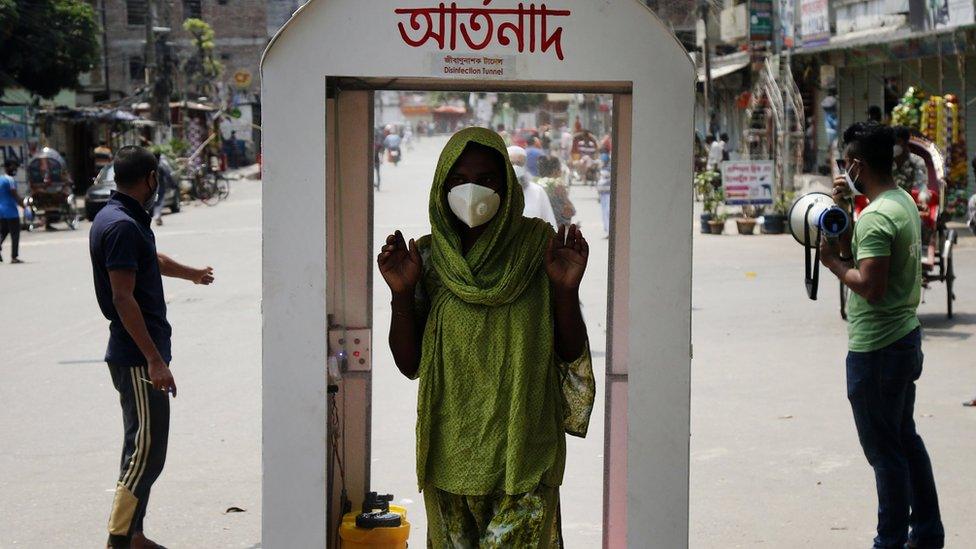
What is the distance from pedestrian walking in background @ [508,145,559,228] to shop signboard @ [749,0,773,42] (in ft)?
61.7

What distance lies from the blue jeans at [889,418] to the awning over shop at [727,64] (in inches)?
1210

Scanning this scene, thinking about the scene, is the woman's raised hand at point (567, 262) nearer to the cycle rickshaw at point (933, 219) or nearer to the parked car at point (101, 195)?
the cycle rickshaw at point (933, 219)

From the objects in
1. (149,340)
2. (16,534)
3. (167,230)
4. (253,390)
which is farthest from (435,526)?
(167,230)

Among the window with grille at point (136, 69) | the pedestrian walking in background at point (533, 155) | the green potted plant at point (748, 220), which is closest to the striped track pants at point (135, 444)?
the pedestrian walking in background at point (533, 155)

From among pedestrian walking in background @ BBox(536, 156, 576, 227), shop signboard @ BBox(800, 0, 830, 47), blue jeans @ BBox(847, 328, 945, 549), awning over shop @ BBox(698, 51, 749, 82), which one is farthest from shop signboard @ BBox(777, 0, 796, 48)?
blue jeans @ BBox(847, 328, 945, 549)

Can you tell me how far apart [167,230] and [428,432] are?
22715 mm

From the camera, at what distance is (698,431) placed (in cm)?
764

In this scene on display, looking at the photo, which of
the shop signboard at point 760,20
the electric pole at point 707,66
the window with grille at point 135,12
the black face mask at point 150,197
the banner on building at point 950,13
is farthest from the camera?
the window with grille at point 135,12

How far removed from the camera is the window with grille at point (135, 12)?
214ft

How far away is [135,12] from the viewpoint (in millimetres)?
65875

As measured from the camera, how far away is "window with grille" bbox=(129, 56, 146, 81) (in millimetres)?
64312

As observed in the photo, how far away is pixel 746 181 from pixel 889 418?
16.4m

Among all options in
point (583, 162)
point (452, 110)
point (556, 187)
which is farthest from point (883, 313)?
point (583, 162)

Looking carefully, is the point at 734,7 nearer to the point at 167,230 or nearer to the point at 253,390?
the point at 167,230
